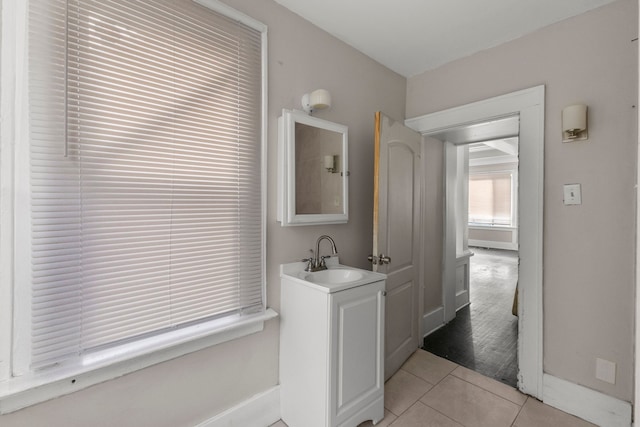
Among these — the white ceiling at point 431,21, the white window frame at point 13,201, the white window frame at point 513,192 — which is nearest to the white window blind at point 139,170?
the white window frame at point 13,201

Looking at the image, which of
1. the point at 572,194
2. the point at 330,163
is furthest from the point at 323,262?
the point at 572,194

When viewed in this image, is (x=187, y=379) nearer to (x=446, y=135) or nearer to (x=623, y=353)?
(x=623, y=353)

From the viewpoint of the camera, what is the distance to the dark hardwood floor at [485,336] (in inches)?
92.3

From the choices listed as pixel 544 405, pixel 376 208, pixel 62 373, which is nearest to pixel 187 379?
pixel 62 373

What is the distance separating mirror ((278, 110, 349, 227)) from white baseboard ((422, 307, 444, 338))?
1.60 meters

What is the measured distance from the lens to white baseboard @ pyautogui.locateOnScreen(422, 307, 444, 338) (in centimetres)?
286

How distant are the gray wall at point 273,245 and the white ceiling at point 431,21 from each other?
0.41 feet

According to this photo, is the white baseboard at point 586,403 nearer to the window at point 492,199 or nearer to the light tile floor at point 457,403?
the light tile floor at point 457,403

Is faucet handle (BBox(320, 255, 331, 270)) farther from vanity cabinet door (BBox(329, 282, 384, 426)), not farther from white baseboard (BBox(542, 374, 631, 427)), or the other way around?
white baseboard (BBox(542, 374, 631, 427))

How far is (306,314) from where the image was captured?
1.59m

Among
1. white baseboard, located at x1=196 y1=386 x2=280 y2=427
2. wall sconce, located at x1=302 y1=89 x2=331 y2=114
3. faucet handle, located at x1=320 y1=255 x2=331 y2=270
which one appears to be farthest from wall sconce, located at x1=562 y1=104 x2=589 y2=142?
white baseboard, located at x1=196 y1=386 x2=280 y2=427

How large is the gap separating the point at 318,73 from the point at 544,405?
2726mm

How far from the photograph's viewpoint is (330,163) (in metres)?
1.99

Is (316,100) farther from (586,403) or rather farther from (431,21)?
(586,403)
